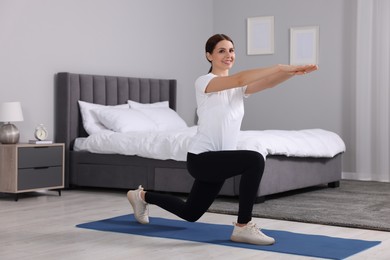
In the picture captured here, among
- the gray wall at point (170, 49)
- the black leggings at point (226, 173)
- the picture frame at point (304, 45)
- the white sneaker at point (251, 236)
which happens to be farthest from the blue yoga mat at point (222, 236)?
the picture frame at point (304, 45)

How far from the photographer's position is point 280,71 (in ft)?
10.9

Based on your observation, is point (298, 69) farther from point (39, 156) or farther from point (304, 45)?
point (304, 45)

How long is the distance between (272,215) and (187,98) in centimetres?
358

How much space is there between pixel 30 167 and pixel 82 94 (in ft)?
3.55

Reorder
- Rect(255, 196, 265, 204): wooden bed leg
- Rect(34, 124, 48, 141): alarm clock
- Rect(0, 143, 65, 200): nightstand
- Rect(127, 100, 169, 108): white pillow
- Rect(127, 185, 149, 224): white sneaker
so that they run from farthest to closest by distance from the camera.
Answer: Rect(127, 100, 169, 108): white pillow → Rect(34, 124, 48, 141): alarm clock → Rect(0, 143, 65, 200): nightstand → Rect(255, 196, 265, 204): wooden bed leg → Rect(127, 185, 149, 224): white sneaker

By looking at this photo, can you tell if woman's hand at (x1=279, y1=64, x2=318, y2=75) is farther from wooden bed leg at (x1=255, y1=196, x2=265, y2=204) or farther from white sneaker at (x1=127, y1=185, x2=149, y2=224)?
wooden bed leg at (x1=255, y1=196, x2=265, y2=204)

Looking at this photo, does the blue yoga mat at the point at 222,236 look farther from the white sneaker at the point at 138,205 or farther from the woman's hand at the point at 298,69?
the woman's hand at the point at 298,69

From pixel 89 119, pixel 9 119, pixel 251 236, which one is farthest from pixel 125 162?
pixel 251 236

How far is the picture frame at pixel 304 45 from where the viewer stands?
7.62 meters

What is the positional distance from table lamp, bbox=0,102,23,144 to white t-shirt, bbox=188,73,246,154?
2.39m

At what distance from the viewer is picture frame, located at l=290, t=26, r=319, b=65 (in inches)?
300

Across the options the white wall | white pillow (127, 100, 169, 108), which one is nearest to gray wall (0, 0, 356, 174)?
the white wall

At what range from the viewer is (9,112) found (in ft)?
18.3

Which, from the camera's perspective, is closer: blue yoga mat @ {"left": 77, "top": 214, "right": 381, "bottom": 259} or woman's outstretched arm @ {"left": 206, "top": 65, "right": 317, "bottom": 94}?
woman's outstretched arm @ {"left": 206, "top": 65, "right": 317, "bottom": 94}
